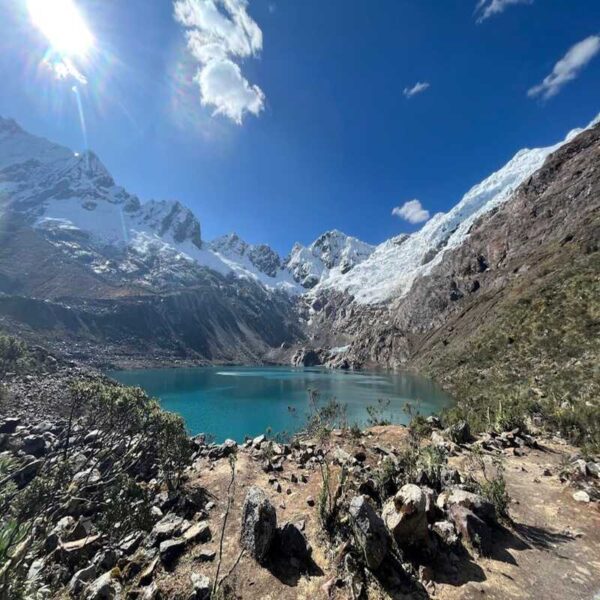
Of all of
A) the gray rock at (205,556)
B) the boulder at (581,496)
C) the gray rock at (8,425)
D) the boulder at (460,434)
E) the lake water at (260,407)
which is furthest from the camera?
the lake water at (260,407)

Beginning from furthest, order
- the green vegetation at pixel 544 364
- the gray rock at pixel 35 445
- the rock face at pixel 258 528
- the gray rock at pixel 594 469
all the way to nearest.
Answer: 1. the gray rock at pixel 35 445
2. the green vegetation at pixel 544 364
3. the gray rock at pixel 594 469
4. the rock face at pixel 258 528

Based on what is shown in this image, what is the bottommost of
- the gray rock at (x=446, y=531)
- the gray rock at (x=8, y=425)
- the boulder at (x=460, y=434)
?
the gray rock at (x=8, y=425)

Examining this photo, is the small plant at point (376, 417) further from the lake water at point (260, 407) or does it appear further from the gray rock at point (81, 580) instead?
the gray rock at point (81, 580)

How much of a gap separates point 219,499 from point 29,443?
20.2 meters

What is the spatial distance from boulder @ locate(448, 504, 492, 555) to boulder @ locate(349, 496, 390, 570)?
2084 millimetres

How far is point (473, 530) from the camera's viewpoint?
8.33 m

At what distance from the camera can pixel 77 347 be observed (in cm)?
13938

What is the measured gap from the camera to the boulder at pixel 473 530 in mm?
8102

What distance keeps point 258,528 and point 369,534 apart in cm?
296

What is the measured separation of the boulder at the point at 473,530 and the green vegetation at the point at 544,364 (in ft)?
31.9

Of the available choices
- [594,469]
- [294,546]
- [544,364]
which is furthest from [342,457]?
[544,364]

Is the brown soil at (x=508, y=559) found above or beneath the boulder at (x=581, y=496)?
beneath

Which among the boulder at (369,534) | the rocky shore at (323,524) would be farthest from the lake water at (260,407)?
the boulder at (369,534)

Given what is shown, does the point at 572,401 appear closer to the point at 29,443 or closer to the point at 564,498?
the point at 564,498
